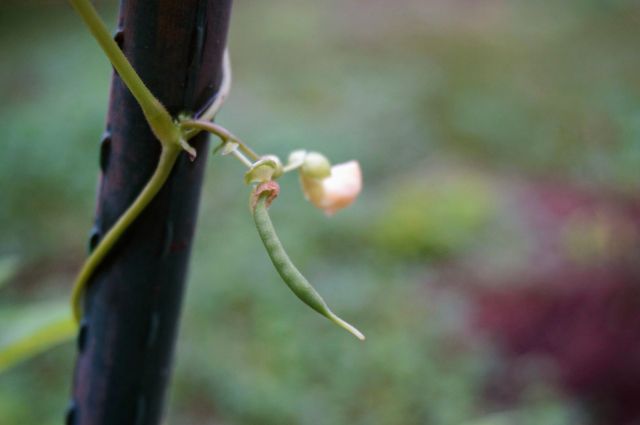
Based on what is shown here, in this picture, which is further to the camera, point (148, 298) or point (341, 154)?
point (341, 154)

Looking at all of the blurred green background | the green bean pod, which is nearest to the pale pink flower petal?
the green bean pod

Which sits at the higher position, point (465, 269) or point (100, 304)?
point (465, 269)

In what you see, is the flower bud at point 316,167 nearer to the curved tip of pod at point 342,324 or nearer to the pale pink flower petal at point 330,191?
the pale pink flower petal at point 330,191

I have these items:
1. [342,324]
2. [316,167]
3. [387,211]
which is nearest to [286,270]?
[342,324]

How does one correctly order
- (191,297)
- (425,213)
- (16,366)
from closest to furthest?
(16,366)
(191,297)
(425,213)

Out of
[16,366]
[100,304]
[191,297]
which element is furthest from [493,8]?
[100,304]

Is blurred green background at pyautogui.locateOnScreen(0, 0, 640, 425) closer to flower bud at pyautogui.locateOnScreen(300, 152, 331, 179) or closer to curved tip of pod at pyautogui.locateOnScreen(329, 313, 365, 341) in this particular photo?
flower bud at pyautogui.locateOnScreen(300, 152, 331, 179)

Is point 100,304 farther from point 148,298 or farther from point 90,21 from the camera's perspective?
point 90,21

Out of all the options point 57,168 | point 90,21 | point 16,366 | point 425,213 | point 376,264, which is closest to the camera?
point 90,21
